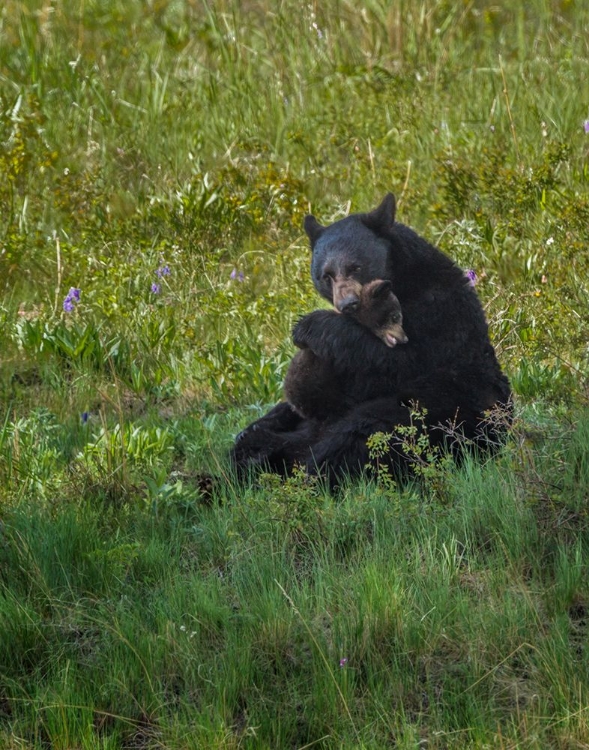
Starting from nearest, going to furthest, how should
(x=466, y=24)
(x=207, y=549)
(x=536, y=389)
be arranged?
(x=207, y=549) → (x=536, y=389) → (x=466, y=24)

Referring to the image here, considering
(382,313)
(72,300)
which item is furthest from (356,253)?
(72,300)

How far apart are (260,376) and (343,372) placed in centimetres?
145

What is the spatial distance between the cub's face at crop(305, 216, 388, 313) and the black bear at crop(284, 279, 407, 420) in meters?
0.09

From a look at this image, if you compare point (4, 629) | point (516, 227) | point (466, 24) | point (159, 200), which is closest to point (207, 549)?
point (4, 629)

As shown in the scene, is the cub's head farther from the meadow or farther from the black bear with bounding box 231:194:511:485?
the meadow

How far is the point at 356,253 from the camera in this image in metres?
5.53

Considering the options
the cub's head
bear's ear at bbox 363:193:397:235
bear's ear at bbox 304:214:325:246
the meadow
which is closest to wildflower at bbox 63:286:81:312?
the meadow

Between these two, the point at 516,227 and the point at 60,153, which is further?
the point at 60,153

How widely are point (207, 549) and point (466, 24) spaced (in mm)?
7969

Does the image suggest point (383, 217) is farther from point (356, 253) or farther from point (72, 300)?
point (72, 300)

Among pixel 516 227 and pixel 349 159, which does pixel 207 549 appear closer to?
pixel 516 227

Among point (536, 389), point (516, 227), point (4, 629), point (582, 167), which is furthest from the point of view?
point (582, 167)

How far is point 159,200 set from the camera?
857 cm

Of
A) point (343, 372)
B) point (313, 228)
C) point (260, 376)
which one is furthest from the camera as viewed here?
point (260, 376)
